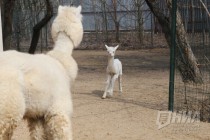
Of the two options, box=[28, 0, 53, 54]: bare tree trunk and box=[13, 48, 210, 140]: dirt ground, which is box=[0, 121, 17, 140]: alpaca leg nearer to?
box=[13, 48, 210, 140]: dirt ground

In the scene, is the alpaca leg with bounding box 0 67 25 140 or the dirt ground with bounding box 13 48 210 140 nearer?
the alpaca leg with bounding box 0 67 25 140

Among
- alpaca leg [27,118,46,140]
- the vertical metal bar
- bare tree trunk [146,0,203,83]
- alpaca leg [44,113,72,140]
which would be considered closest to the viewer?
alpaca leg [44,113,72,140]

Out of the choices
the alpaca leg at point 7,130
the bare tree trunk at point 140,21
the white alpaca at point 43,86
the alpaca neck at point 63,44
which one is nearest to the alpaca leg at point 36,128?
the white alpaca at point 43,86

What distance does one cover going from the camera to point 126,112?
6.53 meters

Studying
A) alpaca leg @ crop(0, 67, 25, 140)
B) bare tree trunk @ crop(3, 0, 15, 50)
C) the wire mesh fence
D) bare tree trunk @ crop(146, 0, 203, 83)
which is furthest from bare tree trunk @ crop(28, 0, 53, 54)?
alpaca leg @ crop(0, 67, 25, 140)

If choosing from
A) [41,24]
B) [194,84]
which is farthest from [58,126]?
[41,24]

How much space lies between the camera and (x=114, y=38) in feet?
74.5

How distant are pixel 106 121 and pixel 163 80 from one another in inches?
172

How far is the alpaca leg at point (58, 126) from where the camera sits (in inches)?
125

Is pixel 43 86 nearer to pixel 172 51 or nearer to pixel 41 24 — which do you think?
pixel 172 51

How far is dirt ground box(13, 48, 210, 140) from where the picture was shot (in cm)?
525

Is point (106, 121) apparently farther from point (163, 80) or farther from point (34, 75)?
point (163, 80)

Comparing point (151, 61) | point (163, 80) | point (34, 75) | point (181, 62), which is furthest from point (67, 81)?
point (151, 61)

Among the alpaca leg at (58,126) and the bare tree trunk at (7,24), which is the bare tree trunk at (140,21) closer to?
the bare tree trunk at (7,24)
